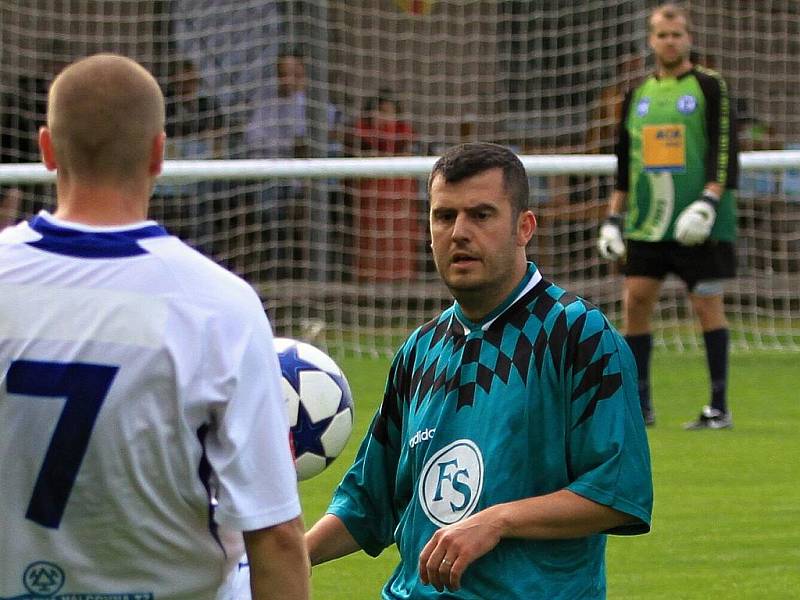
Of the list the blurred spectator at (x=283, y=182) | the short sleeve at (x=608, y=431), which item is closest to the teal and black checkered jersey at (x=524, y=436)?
the short sleeve at (x=608, y=431)

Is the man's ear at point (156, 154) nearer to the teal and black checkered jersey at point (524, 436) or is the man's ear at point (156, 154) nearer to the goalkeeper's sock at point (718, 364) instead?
the teal and black checkered jersey at point (524, 436)

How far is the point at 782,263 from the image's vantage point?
13625mm

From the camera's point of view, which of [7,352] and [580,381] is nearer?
[7,352]

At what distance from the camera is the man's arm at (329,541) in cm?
340

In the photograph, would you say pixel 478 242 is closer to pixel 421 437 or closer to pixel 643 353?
pixel 421 437

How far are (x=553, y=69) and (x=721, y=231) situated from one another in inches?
187

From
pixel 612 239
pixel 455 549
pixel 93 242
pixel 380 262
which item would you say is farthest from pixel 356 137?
pixel 93 242

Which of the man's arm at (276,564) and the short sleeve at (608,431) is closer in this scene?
the man's arm at (276,564)

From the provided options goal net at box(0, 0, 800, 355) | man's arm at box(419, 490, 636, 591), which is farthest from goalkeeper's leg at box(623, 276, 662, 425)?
man's arm at box(419, 490, 636, 591)

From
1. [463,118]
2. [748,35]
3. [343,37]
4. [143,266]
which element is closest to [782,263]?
[748,35]

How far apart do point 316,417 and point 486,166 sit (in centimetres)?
140

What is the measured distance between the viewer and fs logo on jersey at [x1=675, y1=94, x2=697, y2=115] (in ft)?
26.9

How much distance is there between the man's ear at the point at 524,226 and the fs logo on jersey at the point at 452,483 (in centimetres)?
44

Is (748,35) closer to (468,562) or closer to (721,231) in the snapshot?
(721,231)
